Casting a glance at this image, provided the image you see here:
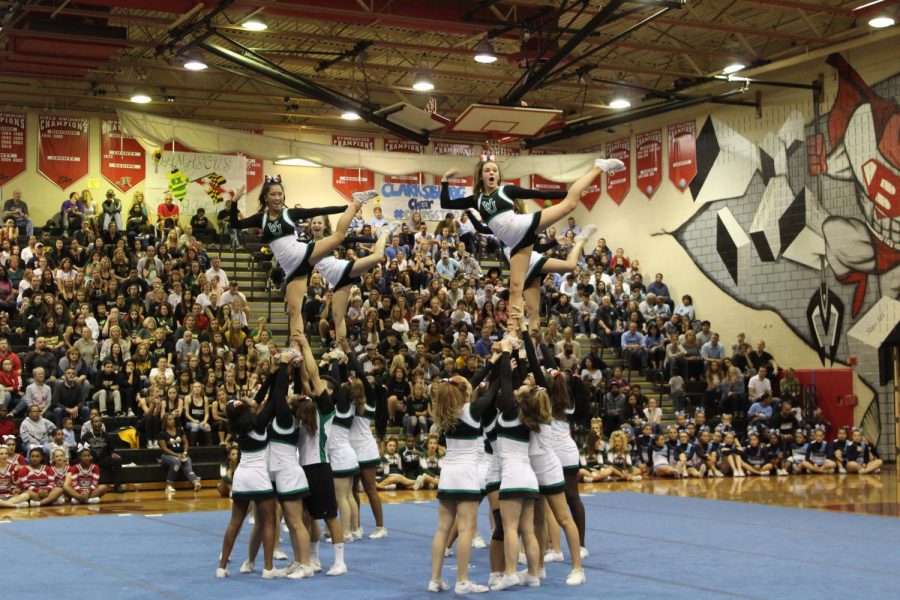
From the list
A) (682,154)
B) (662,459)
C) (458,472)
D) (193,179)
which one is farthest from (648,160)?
(458,472)

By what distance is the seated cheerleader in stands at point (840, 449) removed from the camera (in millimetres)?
20281

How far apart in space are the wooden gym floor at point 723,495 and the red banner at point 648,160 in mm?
10112

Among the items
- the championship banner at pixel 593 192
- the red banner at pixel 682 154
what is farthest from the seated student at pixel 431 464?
the championship banner at pixel 593 192

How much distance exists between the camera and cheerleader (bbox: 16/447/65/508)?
49.0ft

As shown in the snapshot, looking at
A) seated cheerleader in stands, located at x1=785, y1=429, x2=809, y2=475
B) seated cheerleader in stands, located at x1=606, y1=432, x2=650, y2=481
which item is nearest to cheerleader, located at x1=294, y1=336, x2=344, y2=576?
seated cheerleader in stands, located at x1=606, y1=432, x2=650, y2=481

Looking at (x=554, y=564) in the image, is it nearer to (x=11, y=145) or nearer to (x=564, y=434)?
(x=564, y=434)

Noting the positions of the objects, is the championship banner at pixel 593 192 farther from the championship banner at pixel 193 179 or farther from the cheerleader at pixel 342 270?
the cheerleader at pixel 342 270

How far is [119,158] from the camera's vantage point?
2648 cm

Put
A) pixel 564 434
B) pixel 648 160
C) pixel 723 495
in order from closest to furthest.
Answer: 1. pixel 564 434
2. pixel 723 495
3. pixel 648 160

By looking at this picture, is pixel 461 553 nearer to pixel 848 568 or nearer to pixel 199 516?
pixel 848 568

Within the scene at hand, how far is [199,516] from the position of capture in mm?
13164

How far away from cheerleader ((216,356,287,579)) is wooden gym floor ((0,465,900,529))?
554 centimetres

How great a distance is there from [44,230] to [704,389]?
1461cm

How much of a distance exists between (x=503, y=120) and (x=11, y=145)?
12346 millimetres
